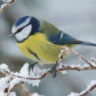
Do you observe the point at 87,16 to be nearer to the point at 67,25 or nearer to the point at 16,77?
the point at 67,25

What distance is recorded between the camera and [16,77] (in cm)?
80

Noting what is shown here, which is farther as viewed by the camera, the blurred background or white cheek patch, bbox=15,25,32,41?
the blurred background

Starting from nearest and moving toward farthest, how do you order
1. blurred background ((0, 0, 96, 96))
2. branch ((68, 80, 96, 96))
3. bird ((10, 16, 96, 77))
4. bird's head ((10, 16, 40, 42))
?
1. branch ((68, 80, 96, 96))
2. bird's head ((10, 16, 40, 42))
3. bird ((10, 16, 96, 77))
4. blurred background ((0, 0, 96, 96))

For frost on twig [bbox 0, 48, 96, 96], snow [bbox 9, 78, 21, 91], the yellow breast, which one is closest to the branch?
frost on twig [bbox 0, 48, 96, 96]

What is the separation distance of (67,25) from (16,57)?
79 cm

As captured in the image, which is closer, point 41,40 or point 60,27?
point 41,40

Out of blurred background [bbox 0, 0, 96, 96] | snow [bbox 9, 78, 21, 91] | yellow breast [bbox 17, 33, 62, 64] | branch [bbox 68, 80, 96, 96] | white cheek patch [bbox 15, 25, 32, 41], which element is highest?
snow [bbox 9, 78, 21, 91]

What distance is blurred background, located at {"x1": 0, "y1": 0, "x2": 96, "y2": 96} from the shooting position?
3.22m

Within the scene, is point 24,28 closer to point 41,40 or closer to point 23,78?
point 41,40

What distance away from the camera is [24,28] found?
4.44 ft

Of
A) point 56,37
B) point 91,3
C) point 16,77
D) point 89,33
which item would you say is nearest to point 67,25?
point 89,33

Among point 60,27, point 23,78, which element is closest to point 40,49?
point 23,78

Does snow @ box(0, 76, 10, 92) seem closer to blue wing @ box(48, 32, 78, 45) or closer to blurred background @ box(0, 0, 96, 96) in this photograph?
blue wing @ box(48, 32, 78, 45)

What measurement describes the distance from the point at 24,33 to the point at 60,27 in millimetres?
Result: 2334
